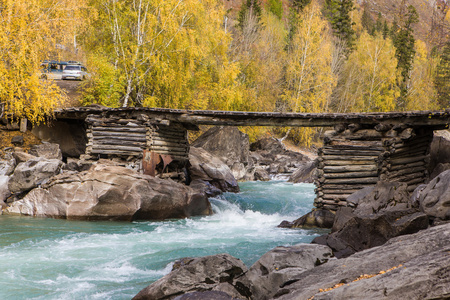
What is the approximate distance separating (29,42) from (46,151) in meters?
4.54

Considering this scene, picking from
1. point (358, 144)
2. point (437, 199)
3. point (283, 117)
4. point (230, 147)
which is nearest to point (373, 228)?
point (437, 199)

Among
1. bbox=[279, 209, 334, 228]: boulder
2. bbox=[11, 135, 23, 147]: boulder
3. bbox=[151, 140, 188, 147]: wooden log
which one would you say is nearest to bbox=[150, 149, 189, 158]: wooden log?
bbox=[151, 140, 188, 147]: wooden log

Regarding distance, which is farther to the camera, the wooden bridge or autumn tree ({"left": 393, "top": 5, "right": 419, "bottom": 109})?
autumn tree ({"left": 393, "top": 5, "right": 419, "bottom": 109})

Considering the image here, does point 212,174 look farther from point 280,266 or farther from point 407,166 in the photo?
point 280,266

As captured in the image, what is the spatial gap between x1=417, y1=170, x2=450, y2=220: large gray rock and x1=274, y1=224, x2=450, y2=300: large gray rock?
2.42 meters

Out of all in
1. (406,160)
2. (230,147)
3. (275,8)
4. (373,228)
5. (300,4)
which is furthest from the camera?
(275,8)

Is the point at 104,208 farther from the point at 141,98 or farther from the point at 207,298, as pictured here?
the point at 141,98

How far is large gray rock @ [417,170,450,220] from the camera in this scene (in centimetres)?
672

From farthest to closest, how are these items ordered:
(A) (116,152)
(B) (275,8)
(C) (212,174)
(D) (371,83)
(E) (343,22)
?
(B) (275,8) → (E) (343,22) → (D) (371,83) → (C) (212,174) → (A) (116,152)

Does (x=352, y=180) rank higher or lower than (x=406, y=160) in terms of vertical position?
lower

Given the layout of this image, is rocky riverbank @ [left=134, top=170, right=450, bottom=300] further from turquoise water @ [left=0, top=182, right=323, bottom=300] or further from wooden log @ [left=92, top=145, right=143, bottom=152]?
wooden log @ [left=92, top=145, right=143, bottom=152]

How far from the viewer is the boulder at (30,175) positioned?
1195 centimetres

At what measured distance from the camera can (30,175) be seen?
39.5ft

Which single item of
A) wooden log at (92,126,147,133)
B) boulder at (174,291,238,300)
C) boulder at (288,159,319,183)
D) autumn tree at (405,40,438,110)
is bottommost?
boulder at (288,159,319,183)
